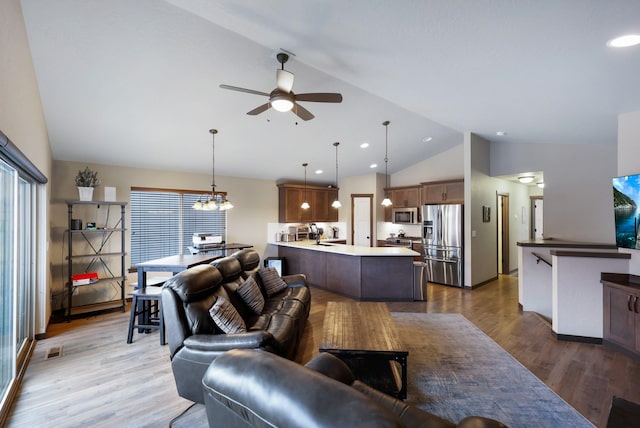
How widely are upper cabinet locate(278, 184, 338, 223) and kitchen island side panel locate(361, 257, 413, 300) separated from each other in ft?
8.95

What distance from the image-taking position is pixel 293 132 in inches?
197

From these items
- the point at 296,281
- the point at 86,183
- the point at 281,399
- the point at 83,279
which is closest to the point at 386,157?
the point at 296,281

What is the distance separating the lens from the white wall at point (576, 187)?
4914 millimetres

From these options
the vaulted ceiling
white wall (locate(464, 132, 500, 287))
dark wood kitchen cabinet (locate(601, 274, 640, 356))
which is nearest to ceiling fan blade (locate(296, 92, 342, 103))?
the vaulted ceiling

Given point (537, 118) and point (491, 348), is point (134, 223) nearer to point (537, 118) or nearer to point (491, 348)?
point (491, 348)

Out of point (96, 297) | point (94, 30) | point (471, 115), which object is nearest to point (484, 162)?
point (471, 115)

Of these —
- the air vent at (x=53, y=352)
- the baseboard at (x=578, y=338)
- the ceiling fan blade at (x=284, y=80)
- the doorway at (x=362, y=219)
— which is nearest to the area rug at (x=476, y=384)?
the baseboard at (x=578, y=338)

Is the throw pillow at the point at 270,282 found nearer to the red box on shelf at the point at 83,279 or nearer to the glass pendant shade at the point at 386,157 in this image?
the glass pendant shade at the point at 386,157

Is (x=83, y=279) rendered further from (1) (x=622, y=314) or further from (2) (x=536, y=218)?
(2) (x=536, y=218)

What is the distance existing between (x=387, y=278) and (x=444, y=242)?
1803 mm

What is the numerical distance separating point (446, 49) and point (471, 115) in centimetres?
219

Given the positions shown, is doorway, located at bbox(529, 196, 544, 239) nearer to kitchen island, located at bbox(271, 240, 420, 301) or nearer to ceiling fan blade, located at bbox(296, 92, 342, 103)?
kitchen island, located at bbox(271, 240, 420, 301)

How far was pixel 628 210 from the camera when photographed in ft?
10.2

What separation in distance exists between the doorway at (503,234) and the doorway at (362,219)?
120 inches
